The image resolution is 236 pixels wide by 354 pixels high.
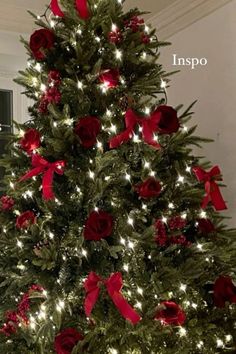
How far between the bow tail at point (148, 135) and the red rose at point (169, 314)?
0.48 m

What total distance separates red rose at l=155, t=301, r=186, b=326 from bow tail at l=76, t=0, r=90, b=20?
0.97 m

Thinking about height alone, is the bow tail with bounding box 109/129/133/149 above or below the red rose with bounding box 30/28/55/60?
below

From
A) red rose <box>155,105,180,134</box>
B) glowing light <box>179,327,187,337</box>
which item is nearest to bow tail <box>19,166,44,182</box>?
red rose <box>155,105,180,134</box>

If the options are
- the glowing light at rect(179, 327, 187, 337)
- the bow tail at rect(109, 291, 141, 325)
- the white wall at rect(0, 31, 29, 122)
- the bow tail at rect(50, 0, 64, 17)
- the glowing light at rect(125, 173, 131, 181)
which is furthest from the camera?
the white wall at rect(0, 31, 29, 122)

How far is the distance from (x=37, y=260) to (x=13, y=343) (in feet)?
1.05

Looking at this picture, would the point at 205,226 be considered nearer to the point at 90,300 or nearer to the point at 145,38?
the point at 90,300

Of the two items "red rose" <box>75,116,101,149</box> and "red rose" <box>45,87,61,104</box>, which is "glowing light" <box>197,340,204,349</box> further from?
"red rose" <box>45,87,61,104</box>

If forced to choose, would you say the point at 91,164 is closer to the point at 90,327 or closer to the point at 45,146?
the point at 45,146

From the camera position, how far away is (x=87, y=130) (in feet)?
4.92

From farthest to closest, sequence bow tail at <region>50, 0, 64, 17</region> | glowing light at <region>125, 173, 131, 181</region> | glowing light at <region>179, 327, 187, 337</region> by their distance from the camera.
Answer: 1. bow tail at <region>50, 0, 64, 17</region>
2. glowing light at <region>125, 173, 131, 181</region>
3. glowing light at <region>179, 327, 187, 337</region>

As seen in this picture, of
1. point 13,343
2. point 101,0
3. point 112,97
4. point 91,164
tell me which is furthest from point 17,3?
A: point 13,343

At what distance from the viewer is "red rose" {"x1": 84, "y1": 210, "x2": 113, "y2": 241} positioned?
4.64 ft

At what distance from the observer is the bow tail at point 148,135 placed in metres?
1.52

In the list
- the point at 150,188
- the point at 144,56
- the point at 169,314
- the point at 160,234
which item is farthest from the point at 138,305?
the point at 144,56
